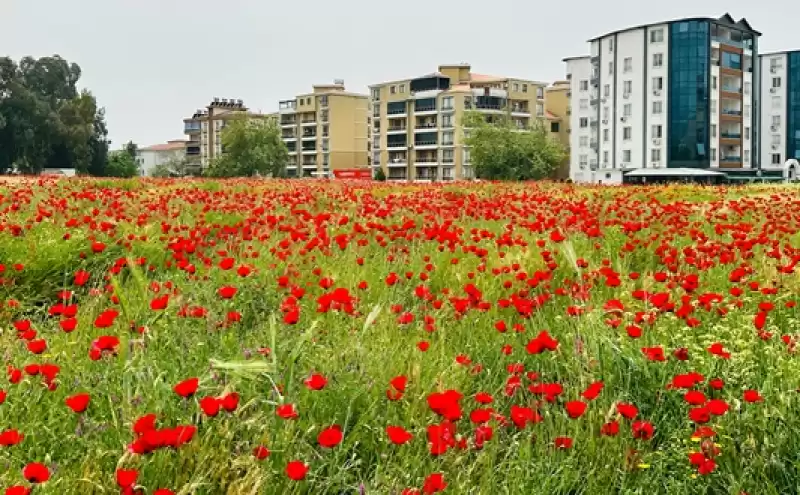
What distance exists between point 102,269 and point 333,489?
4799 mm

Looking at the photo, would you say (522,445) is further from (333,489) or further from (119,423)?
(119,423)

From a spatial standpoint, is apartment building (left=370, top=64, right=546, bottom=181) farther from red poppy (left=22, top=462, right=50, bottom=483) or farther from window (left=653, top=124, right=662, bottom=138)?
red poppy (left=22, top=462, right=50, bottom=483)

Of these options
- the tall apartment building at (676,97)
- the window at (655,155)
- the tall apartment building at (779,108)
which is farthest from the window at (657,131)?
the tall apartment building at (779,108)

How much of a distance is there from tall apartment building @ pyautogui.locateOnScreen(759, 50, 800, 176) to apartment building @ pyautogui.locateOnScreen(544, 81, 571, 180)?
24.8m

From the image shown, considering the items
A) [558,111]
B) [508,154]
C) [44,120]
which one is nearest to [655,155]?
[508,154]

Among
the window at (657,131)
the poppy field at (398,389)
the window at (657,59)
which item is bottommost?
the poppy field at (398,389)

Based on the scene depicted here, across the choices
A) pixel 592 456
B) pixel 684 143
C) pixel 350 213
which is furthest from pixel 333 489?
pixel 684 143

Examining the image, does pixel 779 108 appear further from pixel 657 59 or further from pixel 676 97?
pixel 657 59

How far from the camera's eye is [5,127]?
59.7 metres

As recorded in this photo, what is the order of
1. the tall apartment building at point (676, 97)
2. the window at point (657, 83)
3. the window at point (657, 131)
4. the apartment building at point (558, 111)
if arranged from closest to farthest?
the tall apartment building at point (676, 97), the window at point (657, 83), the window at point (657, 131), the apartment building at point (558, 111)

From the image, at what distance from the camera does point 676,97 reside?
68.2 meters

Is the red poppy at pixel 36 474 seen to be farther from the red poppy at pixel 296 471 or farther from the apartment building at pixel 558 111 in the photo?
the apartment building at pixel 558 111

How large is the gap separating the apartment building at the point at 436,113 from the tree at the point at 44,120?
42085 millimetres

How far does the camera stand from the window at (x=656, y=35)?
227 feet
